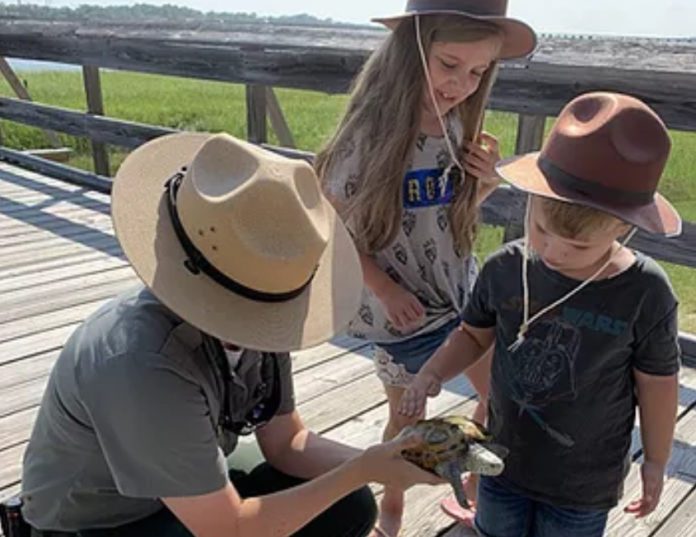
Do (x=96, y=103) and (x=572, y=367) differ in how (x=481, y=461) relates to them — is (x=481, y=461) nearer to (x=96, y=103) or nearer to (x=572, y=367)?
(x=572, y=367)

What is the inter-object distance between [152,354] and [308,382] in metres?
1.67

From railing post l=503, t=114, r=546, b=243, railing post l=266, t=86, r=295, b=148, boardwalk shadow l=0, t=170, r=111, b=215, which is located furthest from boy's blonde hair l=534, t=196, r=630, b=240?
boardwalk shadow l=0, t=170, r=111, b=215

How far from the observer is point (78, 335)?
57.9 inches

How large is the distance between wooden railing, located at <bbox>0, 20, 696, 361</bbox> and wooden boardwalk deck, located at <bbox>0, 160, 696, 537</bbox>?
0.72 metres

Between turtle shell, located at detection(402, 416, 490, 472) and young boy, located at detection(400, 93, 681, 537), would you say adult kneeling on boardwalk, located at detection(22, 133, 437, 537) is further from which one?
young boy, located at detection(400, 93, 681, 537)

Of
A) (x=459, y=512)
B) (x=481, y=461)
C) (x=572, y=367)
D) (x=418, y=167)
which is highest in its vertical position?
(x=418, y=167)

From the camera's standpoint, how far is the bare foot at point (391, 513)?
85.8 inches

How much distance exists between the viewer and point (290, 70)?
4.00 meters

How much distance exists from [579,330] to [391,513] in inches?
35.0

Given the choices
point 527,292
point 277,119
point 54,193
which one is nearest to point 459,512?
point 527,292

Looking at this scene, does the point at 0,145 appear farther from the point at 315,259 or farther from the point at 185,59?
the point at 315,259

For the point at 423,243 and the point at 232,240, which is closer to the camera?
the point at 232,240

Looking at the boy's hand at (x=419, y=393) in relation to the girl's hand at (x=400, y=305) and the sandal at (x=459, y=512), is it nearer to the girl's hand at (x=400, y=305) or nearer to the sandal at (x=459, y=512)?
the girl's hand at (x=400, y=305)

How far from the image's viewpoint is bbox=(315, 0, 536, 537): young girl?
1.93m
